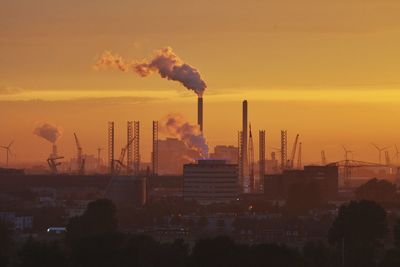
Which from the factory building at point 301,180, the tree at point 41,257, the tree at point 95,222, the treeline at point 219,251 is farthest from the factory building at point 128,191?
the tree at point 41,257

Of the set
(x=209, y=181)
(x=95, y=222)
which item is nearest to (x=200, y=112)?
(x=209, y=181)

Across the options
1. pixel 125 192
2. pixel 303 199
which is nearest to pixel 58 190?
pixel 125 192

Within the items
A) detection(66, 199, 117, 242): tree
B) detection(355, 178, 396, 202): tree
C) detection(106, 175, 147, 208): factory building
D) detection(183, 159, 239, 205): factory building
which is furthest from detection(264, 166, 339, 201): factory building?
detection(66, 199, 117, 242): tree

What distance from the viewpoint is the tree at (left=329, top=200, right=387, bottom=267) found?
70688 mm

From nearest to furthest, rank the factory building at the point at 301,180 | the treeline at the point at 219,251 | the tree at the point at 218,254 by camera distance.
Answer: the tree at the point at 218,254 < the treeline at the point at 219,251 < the factory building at the point at 301,180

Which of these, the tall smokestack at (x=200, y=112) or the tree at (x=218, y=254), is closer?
the tree at (x=218, y=254)

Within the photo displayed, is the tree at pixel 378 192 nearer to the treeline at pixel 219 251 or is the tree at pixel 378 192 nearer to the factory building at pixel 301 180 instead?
the factory building at pixel 301 180

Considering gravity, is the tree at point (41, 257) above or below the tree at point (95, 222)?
below

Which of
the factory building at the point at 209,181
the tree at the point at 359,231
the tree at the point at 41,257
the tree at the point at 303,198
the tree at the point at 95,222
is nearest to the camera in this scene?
the tree at the point at 41,257

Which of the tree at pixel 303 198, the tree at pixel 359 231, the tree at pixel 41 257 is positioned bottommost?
the tree at pixel 41 257

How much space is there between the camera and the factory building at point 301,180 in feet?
556

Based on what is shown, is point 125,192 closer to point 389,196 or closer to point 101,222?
point 389,196

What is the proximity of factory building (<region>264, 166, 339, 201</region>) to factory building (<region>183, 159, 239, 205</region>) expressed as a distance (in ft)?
22.7

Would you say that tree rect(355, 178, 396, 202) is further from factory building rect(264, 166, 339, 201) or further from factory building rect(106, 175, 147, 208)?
factory building rect(106, 175, 147, 208)
